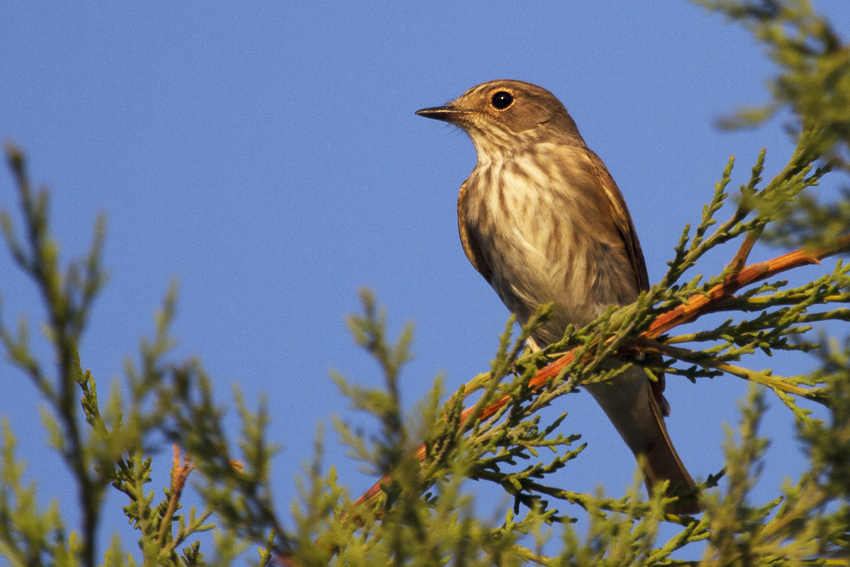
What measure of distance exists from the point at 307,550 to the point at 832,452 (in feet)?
5.45

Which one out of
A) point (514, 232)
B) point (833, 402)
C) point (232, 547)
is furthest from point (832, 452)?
point (514, 232)

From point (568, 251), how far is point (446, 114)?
2118mm

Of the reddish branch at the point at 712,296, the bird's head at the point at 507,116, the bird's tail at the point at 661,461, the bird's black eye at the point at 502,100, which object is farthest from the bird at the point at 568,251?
the reddish branch at the point at 712,296

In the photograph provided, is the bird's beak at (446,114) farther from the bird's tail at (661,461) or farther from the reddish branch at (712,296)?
the reddish branch at (712,296)

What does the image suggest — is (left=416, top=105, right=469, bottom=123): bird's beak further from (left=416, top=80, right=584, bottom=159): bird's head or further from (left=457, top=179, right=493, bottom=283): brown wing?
(left=457, top=179, right=493, bottom=283): brown wing

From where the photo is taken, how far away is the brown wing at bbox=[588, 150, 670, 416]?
6387mm

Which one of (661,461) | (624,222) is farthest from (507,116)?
(661,461)

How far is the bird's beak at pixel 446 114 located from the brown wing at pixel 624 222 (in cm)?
150

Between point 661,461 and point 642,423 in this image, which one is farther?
point 642,423

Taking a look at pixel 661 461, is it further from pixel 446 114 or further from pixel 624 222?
pixel 446 114

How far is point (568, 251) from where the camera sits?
6242mm

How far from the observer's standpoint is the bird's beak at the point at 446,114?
768 cm

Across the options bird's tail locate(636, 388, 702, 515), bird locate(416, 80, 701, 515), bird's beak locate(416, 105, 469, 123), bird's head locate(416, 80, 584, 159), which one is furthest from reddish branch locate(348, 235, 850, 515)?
bird's beak locate(416, 105, 469, 123)

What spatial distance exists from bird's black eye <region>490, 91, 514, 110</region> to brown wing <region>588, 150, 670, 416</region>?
138 cm
